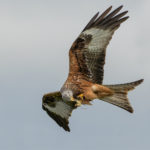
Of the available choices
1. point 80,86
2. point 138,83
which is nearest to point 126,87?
point 138,83

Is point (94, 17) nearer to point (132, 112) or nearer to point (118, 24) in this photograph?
point (118, 24)

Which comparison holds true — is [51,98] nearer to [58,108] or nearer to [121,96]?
[58,108]

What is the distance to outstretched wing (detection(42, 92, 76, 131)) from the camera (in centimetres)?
1612

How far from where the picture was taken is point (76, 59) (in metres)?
15.0

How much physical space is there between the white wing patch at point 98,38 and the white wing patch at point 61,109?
7.23ft

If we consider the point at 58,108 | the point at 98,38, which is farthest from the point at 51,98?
the point at 98,38

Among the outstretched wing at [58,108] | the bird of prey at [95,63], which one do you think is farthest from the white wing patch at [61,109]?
the bird of prey at [95,63]

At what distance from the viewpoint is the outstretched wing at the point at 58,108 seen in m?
16.1

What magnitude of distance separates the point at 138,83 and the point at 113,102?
892 mm

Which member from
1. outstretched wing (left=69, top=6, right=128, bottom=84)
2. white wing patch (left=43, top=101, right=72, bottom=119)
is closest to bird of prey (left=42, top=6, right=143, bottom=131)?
outstretched wing (left=69, top=6, right=128, bottom=84)

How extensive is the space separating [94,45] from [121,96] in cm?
165

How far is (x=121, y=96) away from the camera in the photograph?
1509 centimetres

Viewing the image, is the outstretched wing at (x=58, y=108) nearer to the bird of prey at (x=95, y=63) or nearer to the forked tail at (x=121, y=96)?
the bird of prey at (x=95, y=63)

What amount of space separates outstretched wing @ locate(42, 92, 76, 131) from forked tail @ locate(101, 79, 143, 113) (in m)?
1.48
